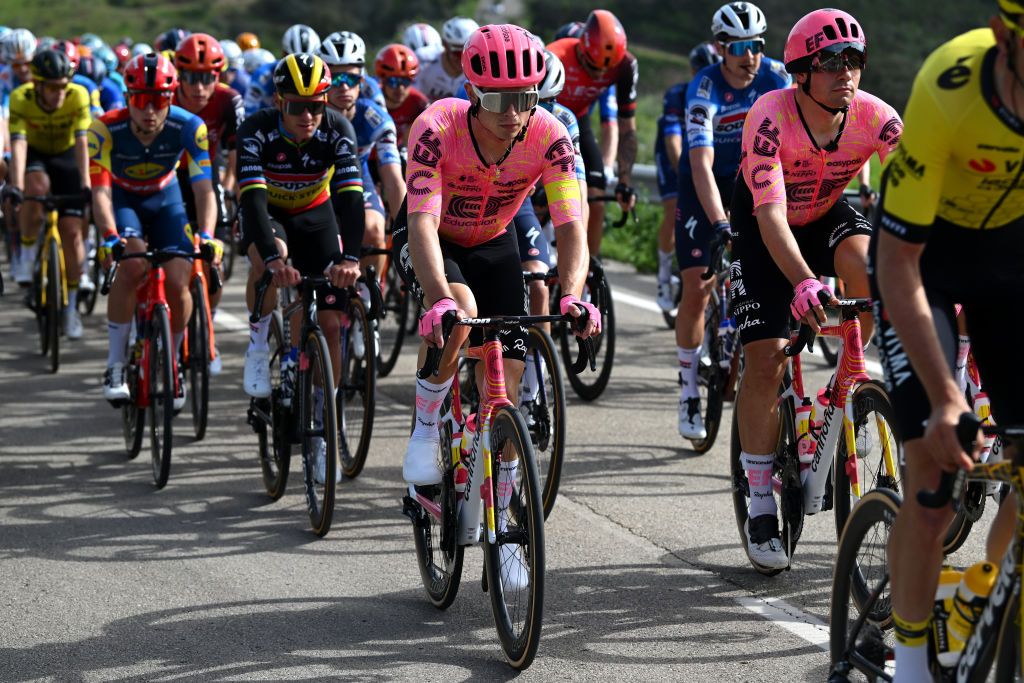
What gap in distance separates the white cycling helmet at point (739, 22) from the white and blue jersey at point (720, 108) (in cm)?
22

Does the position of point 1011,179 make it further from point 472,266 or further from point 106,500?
point 106,500

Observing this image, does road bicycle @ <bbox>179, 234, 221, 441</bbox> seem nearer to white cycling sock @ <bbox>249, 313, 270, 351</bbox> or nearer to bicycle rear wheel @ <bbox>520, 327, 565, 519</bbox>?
white cycling sock @ <bbox>249, 313, 270, 351</bbox>

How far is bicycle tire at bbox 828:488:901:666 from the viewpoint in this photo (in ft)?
13.3

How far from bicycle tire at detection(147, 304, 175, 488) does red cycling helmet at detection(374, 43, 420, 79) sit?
4.11 m

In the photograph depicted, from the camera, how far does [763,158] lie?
5531 mm

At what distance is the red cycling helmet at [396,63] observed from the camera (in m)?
11.4

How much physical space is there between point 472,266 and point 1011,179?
9.35ft

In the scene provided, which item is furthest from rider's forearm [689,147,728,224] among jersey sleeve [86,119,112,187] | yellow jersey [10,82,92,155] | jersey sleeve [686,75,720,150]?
yellow jersey [10,82,92,155]

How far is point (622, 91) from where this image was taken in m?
10.4

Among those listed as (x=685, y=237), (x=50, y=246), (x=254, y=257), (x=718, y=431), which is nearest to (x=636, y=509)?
(x=718, y=431)

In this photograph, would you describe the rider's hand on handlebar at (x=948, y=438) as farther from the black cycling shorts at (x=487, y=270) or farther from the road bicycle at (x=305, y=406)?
the road bicycle at (x=305, y=406)

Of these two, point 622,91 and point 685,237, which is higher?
point 622,91

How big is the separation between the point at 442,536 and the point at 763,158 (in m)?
1.92

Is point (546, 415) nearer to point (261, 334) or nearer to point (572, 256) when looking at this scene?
point (572, 256)
